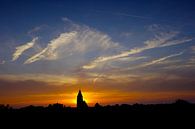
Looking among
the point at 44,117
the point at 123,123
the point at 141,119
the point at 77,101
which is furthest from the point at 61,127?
the point at 77,101

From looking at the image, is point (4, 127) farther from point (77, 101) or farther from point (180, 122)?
point (77, 101)

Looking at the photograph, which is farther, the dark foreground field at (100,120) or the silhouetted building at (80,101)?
the silhouetted building at (80,101)

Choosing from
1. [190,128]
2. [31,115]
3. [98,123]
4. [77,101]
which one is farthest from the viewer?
[77,101]

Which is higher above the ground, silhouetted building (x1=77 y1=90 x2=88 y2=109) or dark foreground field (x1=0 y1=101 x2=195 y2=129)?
silhouetted building (x1=77 y1=90 x2=88 y2=109)

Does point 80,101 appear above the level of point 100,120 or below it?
above

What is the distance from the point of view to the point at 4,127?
174 ft

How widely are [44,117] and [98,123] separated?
13276 millimetres

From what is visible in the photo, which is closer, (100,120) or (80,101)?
(100,120)

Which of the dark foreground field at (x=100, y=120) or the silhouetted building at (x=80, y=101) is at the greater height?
the silhouetted building at (x=80, y=101)

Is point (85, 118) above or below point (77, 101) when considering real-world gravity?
below

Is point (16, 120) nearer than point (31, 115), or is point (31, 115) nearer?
point (16, 120)

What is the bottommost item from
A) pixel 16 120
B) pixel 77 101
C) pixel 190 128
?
pixel 190 128

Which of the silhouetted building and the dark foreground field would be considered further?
the silhouetted building

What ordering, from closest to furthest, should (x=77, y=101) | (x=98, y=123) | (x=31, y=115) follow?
(x=98, y=123)
(x=31, y=115)
(x=77, y=101)
